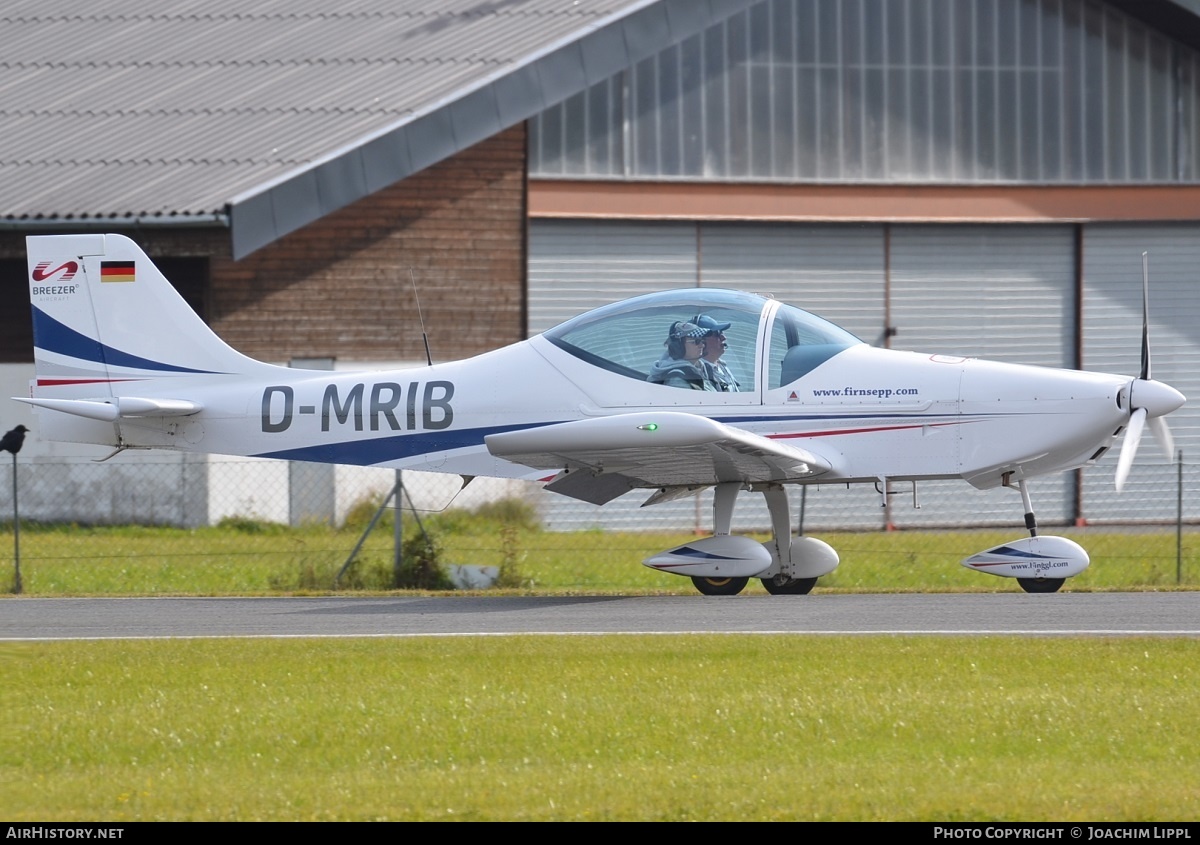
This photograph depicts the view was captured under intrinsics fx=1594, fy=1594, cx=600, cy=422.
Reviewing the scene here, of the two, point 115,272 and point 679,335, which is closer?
point 679,335

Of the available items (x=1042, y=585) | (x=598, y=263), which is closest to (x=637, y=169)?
(x=598, y=263)

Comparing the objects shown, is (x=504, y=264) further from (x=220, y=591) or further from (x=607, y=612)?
(x=607, y=612)

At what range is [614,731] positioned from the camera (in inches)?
259

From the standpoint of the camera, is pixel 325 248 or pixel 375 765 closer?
pixel 375 765

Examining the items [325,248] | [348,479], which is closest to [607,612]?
[348,479]

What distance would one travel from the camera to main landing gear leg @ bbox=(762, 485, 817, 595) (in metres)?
12.3

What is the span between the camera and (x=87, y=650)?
8961 millimetres

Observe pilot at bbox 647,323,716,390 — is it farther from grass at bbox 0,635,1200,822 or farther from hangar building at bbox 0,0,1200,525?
hangar building at bbox 0,0,1200,525

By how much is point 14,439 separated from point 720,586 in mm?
9318

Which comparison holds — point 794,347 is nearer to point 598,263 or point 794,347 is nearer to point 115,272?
point 115,272

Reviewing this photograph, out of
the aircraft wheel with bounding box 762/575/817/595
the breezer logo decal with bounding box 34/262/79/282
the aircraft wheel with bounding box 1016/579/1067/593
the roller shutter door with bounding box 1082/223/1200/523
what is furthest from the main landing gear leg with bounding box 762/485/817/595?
the roller shutter door with bounding box 1082/223/1200/523

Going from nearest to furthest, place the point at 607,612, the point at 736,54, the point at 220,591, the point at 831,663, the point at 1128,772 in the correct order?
1. the point at 1128,772
2. the point at 831,663
3. the point at 607,612
4. the point at 220,591
5. the point at 736,54

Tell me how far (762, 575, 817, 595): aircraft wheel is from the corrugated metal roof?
9.57 meters

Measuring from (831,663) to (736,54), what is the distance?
51.0ft
